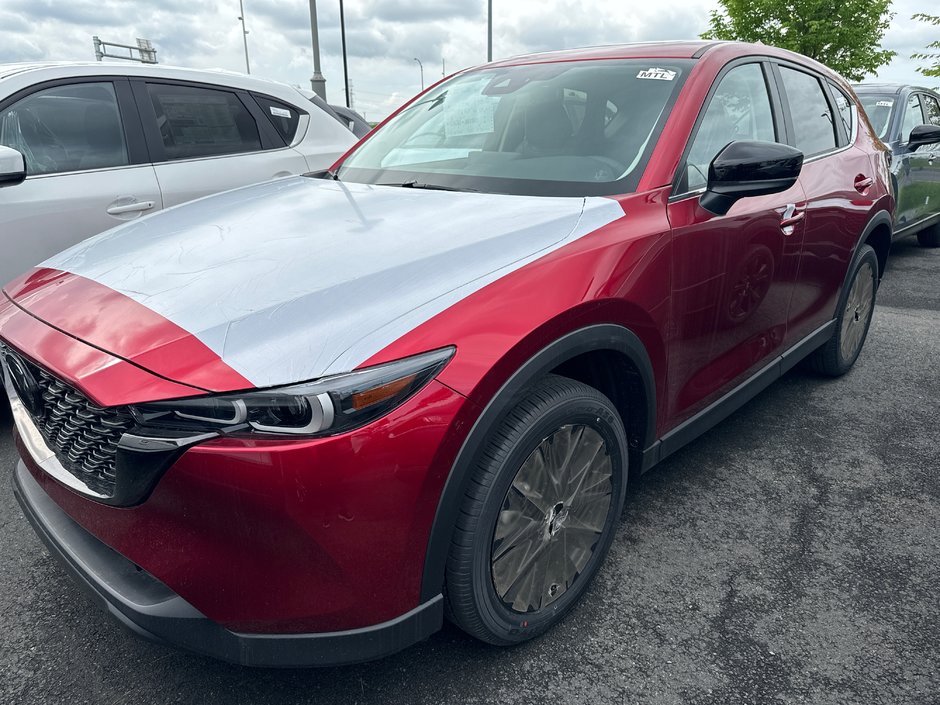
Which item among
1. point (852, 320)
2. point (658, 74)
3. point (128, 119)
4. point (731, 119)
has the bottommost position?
point (852, 320)

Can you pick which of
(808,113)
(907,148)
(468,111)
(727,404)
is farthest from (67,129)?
(907,148)

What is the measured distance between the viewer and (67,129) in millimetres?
3752

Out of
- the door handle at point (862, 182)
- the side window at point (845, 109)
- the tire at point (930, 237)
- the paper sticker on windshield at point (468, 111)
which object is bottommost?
the tire at point (930, 237)

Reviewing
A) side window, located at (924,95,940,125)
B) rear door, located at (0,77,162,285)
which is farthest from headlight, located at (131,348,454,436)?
side window, located at (924,95,940,125)

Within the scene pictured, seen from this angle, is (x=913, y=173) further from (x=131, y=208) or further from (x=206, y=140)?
(x=131, y=208)

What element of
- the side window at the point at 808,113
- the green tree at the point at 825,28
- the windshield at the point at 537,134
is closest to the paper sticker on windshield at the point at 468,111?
the windshield at the point at 537,134

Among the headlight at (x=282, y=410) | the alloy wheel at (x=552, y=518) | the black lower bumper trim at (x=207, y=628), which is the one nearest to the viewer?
the headlight at (x=282, y=410)

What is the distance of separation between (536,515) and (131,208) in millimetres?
2889

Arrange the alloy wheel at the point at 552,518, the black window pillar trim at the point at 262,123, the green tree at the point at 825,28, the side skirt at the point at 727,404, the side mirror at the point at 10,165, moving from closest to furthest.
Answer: the alloy wheel at the point at 552,518, the side skirt at the point at 727,404, the side mirror at the point at 10,165, the black window pillar trim at the point at 262,123, the green tree at the point at 825,28

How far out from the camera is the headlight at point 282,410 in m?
1.47

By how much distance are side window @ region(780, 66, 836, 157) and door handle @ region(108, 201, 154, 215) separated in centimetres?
312

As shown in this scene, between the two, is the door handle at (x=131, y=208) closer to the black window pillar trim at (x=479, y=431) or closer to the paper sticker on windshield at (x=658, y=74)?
the paper sticker on windshield at (x=658, y=74)

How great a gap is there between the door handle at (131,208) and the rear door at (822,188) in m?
3.09

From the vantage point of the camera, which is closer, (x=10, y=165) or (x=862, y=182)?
(x=10, y=165)
